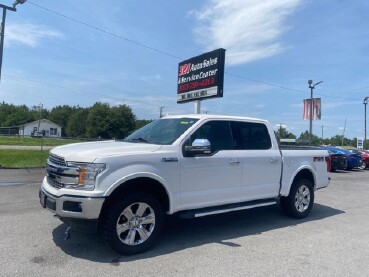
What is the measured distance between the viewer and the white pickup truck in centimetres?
473

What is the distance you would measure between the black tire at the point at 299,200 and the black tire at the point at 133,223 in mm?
3303

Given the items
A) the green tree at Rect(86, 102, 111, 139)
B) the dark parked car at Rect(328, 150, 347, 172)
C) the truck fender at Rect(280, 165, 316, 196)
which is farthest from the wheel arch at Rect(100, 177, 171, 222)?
the green tree at Rect(86, 102, 111, 139)

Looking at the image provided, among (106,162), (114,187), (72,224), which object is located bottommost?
(72,224)

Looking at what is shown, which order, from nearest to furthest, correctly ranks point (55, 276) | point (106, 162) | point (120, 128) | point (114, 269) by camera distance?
point (55, 276) < point (114, 269) < point (106, 162) < point (120, 128)

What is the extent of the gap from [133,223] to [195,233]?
149 centimetres

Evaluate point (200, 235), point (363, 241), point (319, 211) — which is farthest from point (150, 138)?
point (319, 211)

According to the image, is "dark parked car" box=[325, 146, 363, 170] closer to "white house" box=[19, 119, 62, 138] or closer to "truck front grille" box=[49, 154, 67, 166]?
"truck front grille" box=[49, 154, 67, 166]

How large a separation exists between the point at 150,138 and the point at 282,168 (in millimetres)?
2807

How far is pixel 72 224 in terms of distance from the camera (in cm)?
479

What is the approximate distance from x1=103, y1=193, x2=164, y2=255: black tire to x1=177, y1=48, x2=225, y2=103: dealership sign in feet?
45.1

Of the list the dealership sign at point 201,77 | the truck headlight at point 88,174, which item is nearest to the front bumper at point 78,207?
the truck headlight at point 88,174

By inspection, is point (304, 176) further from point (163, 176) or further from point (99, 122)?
point (99, 122)

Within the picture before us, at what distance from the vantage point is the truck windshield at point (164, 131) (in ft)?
19.0

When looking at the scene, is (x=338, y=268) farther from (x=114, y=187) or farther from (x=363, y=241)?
(x=114, y=187)
